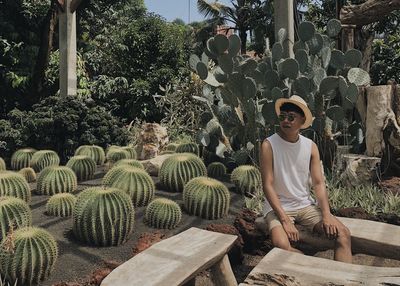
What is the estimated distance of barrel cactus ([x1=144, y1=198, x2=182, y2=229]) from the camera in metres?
4.25

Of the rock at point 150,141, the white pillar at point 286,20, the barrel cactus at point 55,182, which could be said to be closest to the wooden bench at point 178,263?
the barrel cactus at point 55,182

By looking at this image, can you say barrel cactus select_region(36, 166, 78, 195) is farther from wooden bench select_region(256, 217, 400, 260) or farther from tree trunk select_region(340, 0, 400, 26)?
tree trunk select_region(340, 0, 400, 26)

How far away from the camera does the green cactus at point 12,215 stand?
3650 millimetres

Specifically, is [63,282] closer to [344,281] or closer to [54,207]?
[54,207]

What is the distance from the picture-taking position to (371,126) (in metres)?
5.52

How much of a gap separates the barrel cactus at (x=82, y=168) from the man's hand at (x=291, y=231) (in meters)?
3.59

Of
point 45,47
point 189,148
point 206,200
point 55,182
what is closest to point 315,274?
point 206,200

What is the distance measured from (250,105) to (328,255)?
2.35 m

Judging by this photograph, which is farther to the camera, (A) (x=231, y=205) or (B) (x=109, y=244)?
(A) (x=231, y=205)

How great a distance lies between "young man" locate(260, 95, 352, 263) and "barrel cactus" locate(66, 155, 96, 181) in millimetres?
3333

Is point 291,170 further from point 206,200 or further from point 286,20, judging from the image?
point 286,20

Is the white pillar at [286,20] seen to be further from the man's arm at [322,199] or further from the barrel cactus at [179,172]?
the man's arm at [322,199]

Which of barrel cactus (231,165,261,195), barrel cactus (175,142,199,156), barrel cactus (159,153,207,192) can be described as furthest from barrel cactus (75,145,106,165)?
barrel cactus (231,165,261,195)

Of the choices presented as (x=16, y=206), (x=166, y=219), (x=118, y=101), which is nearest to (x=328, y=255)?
(x=166, y=219)
